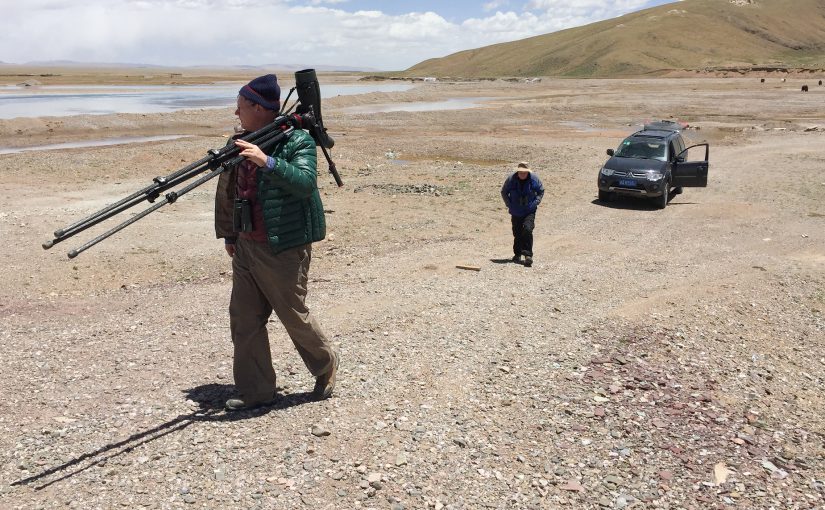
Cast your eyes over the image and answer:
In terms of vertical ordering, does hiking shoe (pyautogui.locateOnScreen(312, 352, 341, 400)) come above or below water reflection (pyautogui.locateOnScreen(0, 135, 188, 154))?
below

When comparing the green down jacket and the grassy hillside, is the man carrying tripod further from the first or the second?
the grassy hillside

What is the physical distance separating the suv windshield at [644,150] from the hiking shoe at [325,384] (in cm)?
1492

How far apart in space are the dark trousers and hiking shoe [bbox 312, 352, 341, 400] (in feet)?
19.3

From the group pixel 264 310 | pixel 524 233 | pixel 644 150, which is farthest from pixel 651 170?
pixel 264 310

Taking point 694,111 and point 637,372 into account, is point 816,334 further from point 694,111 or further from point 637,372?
point 694,111

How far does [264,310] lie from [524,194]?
6458 millimetres

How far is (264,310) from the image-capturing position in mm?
5059

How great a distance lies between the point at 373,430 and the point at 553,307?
3824 mm

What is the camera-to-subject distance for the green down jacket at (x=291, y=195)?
445 cm

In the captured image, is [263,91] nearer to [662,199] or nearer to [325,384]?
[325,384]

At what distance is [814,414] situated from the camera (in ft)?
19.3

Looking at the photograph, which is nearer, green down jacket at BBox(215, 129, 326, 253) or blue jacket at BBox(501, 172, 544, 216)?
green down jacket at BBox(215, 129, 326, 253)

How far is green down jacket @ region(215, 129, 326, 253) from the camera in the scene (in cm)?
445

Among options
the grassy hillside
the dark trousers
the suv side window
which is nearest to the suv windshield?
the suv side window
